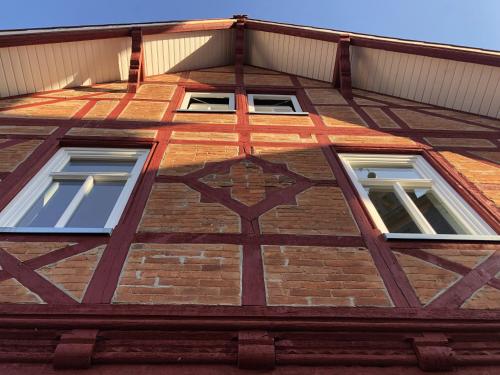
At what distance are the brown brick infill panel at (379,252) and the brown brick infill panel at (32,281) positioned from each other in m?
2.52

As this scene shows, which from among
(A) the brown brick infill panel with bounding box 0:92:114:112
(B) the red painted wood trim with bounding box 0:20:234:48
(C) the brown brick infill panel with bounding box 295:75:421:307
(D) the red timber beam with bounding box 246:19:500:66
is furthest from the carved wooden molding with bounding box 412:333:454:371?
(B) the red painted wood trim with bounding box 0:20:234:48

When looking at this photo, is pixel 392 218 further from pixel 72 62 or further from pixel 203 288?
pixel 72 62

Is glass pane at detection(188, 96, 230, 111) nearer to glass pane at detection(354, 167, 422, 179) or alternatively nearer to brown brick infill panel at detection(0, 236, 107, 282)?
glass pane at detection(354, 167, 422, 179)

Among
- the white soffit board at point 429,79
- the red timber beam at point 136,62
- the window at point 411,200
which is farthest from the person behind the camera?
the red timber beam at point 136,62

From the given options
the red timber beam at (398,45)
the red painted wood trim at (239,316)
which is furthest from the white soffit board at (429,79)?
the red painted wood trim at (239,316)

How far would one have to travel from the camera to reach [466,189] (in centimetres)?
495

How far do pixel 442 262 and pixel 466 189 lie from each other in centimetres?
160

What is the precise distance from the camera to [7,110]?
6.78 m

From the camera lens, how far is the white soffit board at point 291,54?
9.30 m

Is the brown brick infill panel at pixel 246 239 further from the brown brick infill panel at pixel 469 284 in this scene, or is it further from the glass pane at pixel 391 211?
the brown brick infill panel at pixel 469 284

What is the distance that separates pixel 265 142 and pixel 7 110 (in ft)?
A: 14.1

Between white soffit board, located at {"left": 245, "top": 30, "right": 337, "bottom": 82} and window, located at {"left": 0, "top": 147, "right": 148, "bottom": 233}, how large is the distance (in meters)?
5.22

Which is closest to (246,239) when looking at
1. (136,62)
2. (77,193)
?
(77,193)

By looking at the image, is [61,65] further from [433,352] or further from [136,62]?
[433,352]
